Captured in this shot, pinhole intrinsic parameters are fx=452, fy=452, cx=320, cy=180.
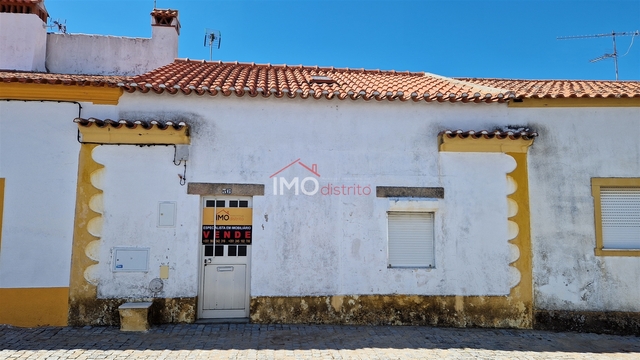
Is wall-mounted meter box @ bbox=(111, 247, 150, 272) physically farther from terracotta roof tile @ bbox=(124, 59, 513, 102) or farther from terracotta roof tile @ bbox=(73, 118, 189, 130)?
terracotta roof tile @ bbox=(124, 59, 513, 102)

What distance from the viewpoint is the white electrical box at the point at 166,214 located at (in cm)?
732

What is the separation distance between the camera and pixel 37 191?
719 cm

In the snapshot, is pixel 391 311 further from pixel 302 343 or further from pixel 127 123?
pixel 127 123

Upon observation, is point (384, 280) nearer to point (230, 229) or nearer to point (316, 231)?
point (316, 231)

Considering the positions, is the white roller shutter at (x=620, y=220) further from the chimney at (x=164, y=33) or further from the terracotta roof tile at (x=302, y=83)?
the chimney at (x=164, y=33)

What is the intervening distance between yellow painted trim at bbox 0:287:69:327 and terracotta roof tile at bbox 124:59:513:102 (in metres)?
3.47

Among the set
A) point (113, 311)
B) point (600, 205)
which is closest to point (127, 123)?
point (113, 311)

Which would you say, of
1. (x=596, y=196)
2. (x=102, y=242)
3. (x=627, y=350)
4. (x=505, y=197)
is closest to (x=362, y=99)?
(x=505, y=197)

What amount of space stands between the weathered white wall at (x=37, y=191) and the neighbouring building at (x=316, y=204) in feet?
0.07

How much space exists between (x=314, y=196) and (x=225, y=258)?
1822mm

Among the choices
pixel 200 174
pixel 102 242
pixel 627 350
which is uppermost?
pixel 200 174

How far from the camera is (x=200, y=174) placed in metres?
7.48

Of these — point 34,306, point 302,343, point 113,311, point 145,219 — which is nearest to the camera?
point 302,343

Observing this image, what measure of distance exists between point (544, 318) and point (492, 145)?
10.0 ft
